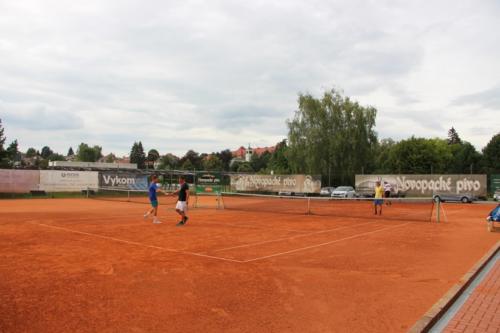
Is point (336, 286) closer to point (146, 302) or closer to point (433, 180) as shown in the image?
point (146, 302)

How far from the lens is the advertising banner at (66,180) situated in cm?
3928

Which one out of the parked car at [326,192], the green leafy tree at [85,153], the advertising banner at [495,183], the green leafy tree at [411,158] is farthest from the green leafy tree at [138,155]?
the advertising banner at [495,183]

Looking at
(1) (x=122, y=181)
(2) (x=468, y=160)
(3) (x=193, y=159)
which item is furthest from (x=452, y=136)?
(1) (x=122, y=181)

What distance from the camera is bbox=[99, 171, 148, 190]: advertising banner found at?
41.6 meters

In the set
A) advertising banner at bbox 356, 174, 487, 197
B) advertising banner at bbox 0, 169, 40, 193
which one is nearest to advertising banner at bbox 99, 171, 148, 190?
advertising banner at bbox 0, 169, 40, 193

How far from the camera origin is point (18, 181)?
37.4m

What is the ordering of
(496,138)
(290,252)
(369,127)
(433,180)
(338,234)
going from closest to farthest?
(290,252) → (338,234) → (433,180) → (369,127) → (496,138)

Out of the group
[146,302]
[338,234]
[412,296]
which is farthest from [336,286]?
[338,234]

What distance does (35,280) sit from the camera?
690 centimetres

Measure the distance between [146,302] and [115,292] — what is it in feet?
2.56

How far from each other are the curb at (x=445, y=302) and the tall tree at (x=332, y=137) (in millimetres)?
36316

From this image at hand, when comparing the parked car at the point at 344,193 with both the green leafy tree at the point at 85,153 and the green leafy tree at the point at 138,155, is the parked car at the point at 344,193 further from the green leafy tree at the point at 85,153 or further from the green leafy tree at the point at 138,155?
the green leafy tree at the point at 138,155

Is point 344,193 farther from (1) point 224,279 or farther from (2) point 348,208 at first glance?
(1) point 224,279

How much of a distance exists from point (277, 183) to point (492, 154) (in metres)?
44.0
